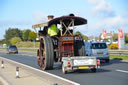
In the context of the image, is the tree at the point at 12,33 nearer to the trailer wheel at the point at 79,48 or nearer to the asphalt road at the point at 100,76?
the trailer wheel at the point at 79,48

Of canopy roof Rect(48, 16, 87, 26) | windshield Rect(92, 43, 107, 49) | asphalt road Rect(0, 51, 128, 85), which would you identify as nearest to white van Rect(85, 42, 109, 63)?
windshield Rect(92, 43, 107, 49)

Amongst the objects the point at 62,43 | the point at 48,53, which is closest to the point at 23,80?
the point at 48,53

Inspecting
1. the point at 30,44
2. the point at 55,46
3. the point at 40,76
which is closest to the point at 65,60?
the point at 40,76

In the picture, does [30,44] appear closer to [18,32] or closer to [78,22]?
[18,32]

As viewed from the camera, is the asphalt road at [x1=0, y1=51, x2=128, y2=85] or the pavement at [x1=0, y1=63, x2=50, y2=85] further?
the pavement at [x1=0, y1=63, x2=50, y2=85]

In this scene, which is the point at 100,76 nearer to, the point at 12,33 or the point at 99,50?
the point at 99,50

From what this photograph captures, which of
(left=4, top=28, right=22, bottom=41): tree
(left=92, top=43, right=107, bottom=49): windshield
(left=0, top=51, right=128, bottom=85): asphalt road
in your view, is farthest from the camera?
(left=4, top=28, right=22, bottom=41): tree

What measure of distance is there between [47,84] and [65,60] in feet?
9.99

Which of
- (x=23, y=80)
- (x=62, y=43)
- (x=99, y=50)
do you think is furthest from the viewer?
(x=99, y=50)

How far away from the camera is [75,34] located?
596 inches

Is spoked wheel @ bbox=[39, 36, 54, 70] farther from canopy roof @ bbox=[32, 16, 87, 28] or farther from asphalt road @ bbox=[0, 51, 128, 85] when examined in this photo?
canopy roof @ bbox=[32, 16, 87, 28]

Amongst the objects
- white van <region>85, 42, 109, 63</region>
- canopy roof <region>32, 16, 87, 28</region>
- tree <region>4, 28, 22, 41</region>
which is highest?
tree <region>4, 28, 22, 41</region>

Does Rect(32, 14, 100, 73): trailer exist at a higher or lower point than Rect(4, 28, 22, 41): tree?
lower

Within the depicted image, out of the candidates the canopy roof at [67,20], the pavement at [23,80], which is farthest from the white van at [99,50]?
the pavement at [23,80]
